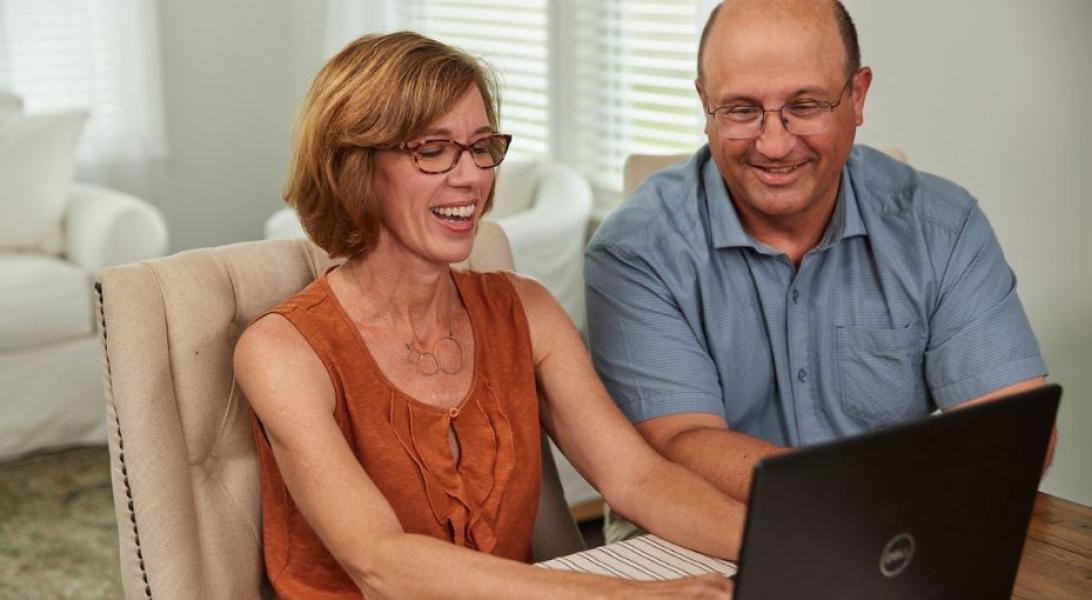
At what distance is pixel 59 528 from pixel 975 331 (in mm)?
2340

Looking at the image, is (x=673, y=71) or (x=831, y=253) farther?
(x=673, y=71)

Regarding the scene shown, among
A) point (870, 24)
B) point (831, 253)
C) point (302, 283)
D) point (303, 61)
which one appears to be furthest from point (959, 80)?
point (303, 61)

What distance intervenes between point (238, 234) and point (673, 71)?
8.29 ft

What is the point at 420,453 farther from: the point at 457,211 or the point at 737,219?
the point at 737,219

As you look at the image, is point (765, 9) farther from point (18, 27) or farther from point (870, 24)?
point (18, 27)

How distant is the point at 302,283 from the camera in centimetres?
164

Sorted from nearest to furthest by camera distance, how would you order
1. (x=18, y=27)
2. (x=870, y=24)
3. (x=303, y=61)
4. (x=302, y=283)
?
(x=302, y=283)
(x=870, y=24)
(x=18, y=27)
(x=303, y=61)

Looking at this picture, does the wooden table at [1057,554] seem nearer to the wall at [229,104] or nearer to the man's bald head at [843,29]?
the man's bald head at [843,29]

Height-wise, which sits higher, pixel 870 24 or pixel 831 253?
pixel 870 24

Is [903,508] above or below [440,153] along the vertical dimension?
below

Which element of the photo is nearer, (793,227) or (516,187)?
(793,227)

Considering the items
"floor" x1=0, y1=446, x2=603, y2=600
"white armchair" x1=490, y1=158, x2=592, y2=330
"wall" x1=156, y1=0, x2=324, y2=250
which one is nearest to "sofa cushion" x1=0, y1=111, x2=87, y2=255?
"floor" x1=0, y1=446, x2=603, y2=600

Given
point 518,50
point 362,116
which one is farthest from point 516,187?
point 362,116

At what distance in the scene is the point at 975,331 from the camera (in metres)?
1.83
